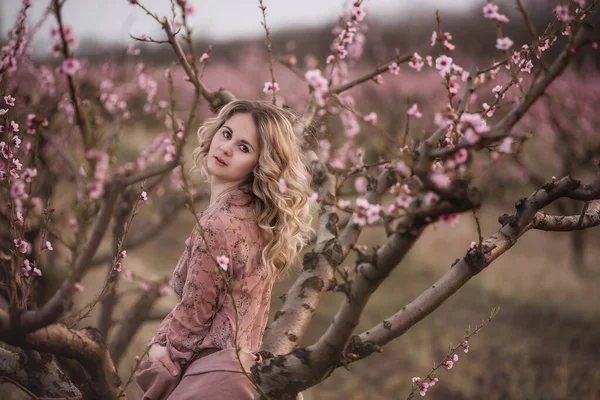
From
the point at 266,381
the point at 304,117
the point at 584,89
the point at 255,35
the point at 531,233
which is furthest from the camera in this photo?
the point at 255,35

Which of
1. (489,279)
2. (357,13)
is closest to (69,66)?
(357,13)

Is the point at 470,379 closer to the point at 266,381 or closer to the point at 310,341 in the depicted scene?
the point at 310,341

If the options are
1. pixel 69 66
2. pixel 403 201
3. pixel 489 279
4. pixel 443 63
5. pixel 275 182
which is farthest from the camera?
pixel 489 279

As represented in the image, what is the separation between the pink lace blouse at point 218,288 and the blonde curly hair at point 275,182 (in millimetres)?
69

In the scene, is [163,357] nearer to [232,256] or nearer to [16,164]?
[232,256]

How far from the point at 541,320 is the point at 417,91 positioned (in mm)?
6891

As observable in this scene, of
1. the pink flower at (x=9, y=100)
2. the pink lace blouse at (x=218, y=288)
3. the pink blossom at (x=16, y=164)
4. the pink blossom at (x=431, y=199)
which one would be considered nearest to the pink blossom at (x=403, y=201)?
the pink blossom at (x=431, y=199)

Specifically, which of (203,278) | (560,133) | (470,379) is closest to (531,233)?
(560,133)

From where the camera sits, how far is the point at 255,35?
16812 millimetres

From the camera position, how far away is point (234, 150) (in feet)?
6.68

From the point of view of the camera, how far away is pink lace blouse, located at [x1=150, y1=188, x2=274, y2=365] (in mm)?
1820

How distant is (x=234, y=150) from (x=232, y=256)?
1.46 feet

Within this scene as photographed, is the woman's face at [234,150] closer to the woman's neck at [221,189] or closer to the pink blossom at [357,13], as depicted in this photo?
the woman's neck at [221,189]

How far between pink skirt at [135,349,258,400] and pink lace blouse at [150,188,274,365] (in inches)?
2.1
